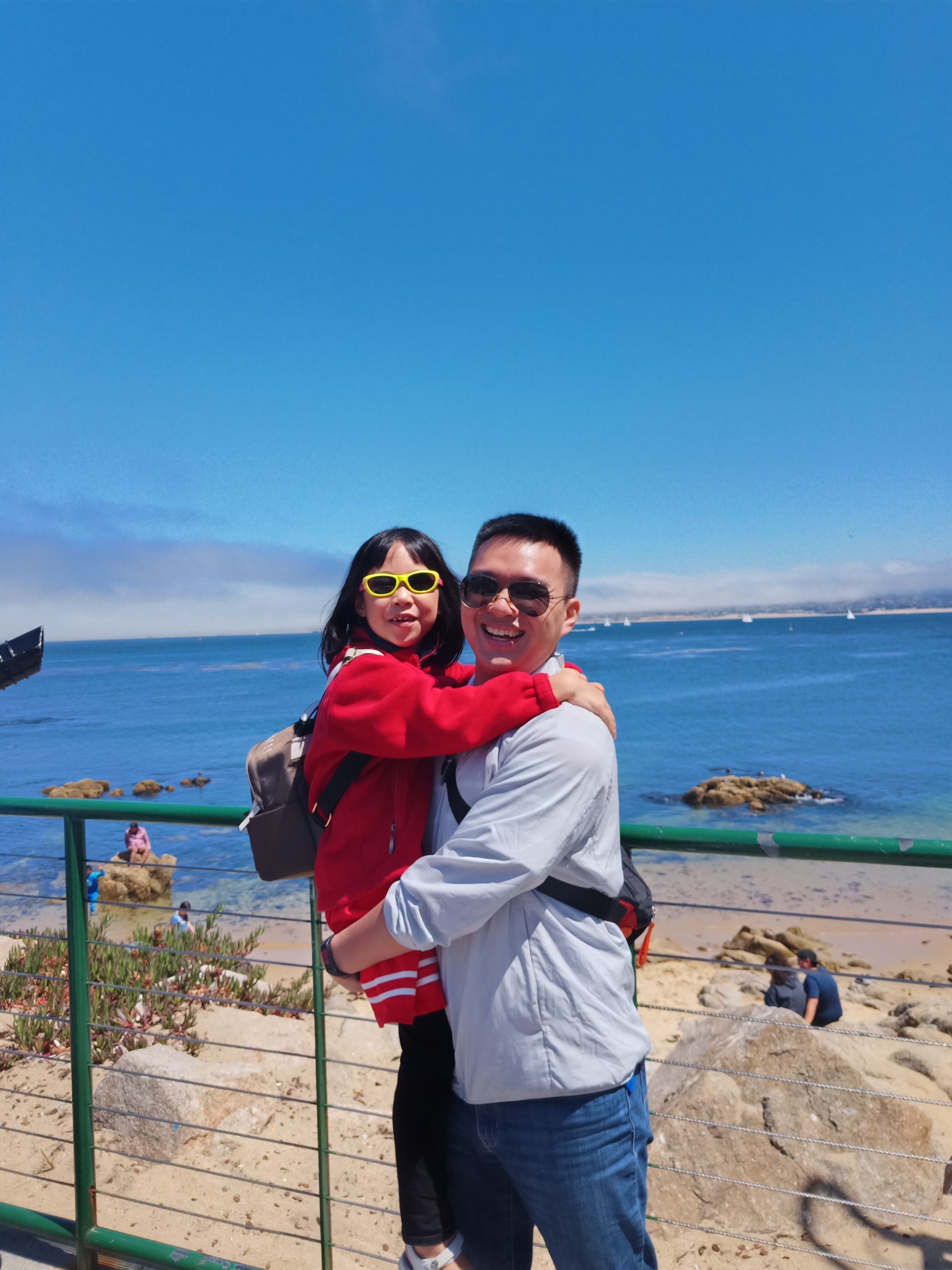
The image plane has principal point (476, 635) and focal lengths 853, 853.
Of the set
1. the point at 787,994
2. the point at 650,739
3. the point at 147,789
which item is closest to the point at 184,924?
the point at 787,994

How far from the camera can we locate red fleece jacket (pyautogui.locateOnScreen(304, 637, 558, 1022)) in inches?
72.7

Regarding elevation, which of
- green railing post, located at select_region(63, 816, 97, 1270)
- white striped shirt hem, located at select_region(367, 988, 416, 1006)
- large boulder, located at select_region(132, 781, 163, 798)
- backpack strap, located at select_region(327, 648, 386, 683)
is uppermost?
backpack strap, located at select_region(327, 648, 386, 683)

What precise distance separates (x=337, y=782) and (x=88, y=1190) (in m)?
2.25

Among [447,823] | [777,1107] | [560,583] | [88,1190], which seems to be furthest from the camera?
[777,1107]

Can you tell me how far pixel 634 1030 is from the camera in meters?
1.79

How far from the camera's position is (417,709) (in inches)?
74.9

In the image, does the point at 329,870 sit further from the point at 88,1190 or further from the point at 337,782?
the point at 88,1190

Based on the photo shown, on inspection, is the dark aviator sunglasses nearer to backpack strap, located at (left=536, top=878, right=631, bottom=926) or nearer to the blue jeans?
backpack strap, located at (left=536, top=878, right=631, bottom=926)

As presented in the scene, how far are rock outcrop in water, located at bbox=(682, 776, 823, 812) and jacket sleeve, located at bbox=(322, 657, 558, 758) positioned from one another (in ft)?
82.1

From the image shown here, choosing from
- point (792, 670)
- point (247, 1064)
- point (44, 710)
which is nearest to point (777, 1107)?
point (247, 1064)

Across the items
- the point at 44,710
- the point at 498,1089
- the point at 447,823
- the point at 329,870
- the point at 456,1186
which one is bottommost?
the point at 44,710

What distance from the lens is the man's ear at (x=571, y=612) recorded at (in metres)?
2.10

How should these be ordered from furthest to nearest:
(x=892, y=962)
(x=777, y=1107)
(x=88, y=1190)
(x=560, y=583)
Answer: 1. (x=892, y=962)
2. (x=777, y=1107)
3. (x=88, y=1190)
4. (x=560, y=583)

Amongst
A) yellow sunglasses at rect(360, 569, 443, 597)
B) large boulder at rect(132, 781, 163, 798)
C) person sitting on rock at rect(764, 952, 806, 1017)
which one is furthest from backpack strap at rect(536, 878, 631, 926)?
large boulder at rect(132, 781, 163, 798)
